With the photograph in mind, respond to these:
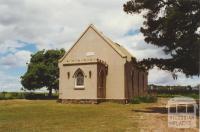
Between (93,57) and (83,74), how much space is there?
2.70 metres

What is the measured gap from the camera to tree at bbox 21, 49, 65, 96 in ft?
220

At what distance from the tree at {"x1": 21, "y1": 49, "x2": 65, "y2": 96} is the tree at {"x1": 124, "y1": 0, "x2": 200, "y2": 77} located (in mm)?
37859

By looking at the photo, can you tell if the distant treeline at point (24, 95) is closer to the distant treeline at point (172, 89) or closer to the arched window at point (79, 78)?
the distant treeline at point (172, 89)

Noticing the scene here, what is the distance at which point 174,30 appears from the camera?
2875 centimetres

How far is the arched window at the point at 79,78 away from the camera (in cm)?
4304

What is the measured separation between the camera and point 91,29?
146 feet

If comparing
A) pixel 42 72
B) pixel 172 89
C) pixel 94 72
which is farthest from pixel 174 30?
pixel 172 89

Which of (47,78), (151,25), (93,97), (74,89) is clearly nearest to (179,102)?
(151,25)

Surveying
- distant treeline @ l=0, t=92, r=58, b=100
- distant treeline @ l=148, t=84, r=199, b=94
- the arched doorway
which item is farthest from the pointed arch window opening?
distant treeline @ l=148, t=84, r=199, b=94

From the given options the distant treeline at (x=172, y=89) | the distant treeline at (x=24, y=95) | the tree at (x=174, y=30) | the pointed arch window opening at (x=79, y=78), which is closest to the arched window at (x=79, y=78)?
the pointed arch window opening at (x=79, y=78)

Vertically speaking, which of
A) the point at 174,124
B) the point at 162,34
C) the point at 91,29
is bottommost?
the point at 174,124

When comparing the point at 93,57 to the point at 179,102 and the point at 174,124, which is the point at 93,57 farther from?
the point at 174,124

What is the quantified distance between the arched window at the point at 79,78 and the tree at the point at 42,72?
24.1 metres

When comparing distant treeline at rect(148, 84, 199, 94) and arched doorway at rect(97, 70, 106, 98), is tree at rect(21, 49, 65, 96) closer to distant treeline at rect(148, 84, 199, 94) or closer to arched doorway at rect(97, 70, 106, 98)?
distant treeline at rect(148, 84, 199, 94)
